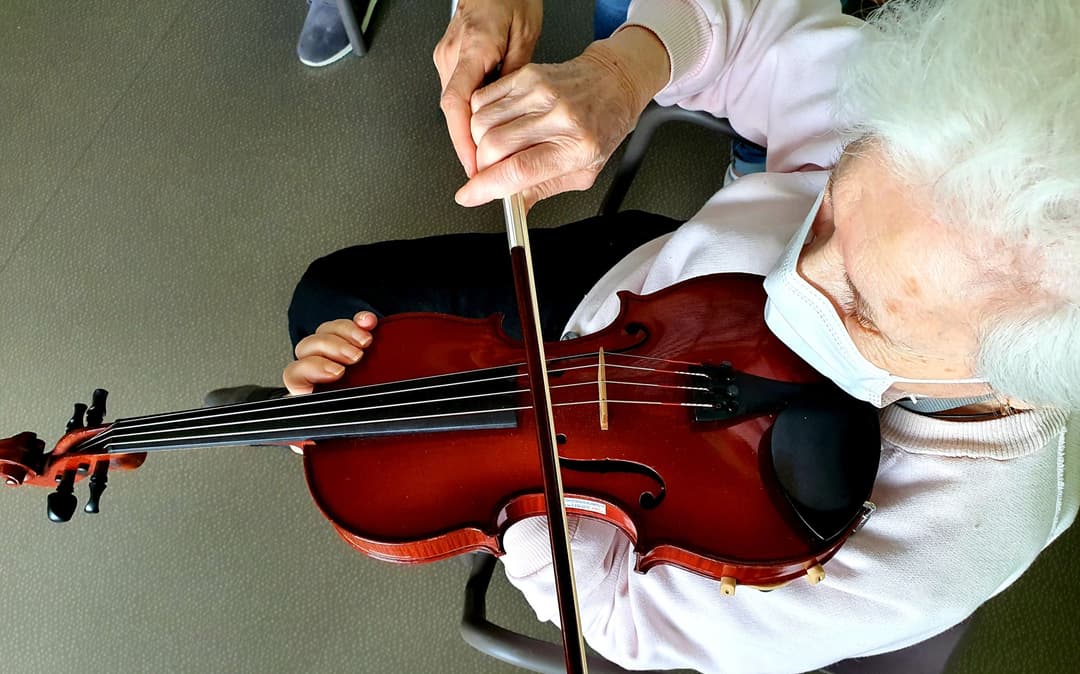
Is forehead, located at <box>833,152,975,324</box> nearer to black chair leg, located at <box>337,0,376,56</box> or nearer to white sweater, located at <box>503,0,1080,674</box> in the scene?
white sweater, located at <box>503,0,1080,674</box>

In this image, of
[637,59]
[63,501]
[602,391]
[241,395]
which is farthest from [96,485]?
[637,59]

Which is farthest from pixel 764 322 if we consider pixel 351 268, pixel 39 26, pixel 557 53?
pixel 39 26

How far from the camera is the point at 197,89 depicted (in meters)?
1.54

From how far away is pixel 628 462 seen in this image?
76 cm

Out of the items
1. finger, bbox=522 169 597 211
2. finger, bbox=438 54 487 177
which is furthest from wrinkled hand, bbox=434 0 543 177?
finger, bbox=522 169 597 211

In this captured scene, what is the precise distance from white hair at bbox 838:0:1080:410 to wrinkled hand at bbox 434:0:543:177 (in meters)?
0.36

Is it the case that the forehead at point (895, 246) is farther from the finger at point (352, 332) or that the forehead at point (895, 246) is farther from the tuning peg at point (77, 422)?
the tuning peg at point (77, 422)

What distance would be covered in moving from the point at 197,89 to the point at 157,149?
0.16 metres

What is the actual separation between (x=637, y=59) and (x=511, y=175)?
242 mm

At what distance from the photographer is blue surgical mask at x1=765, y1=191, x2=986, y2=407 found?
0.62 m

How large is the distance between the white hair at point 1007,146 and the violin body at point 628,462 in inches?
10.0

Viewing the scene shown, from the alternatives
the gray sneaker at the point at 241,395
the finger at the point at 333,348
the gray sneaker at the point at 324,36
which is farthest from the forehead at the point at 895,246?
the gray sneaker at the point at 324,36

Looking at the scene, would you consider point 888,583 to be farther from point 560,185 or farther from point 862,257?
point 560,185

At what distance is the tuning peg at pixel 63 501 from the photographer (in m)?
0.82
